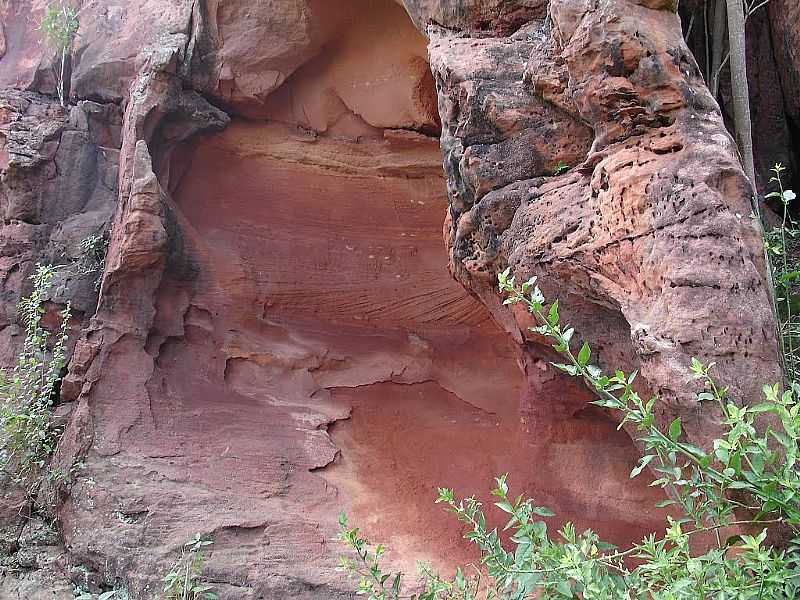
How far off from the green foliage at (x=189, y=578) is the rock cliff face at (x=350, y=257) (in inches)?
3.4

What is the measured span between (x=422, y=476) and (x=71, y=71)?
13.9 ft

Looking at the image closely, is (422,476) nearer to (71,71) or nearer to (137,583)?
(137,583)

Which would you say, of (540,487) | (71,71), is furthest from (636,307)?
A: (71,71)

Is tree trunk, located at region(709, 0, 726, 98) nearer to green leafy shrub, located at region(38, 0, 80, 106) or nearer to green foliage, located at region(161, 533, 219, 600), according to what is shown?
green foliage, located at region(161, 533, 219, 600)

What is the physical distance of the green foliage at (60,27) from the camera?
5.20 metres

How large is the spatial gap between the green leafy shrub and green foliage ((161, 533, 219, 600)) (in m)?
3.77

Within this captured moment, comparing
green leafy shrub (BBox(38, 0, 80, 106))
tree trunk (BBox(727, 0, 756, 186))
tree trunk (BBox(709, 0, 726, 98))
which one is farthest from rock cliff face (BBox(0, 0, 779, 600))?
tree trunk (BBox(709, 0, 726, 98))

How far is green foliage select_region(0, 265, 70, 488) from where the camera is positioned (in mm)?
3660

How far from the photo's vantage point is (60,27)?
522 cm

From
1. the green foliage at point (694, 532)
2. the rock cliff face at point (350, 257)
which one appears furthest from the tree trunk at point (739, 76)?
the green foliage at point (694, 532)

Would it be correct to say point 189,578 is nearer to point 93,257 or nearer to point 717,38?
point 93,257

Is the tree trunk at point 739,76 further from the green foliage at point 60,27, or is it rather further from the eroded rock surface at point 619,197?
the green foliage at point 60,27

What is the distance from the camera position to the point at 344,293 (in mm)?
4836

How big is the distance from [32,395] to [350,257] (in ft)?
7.33
